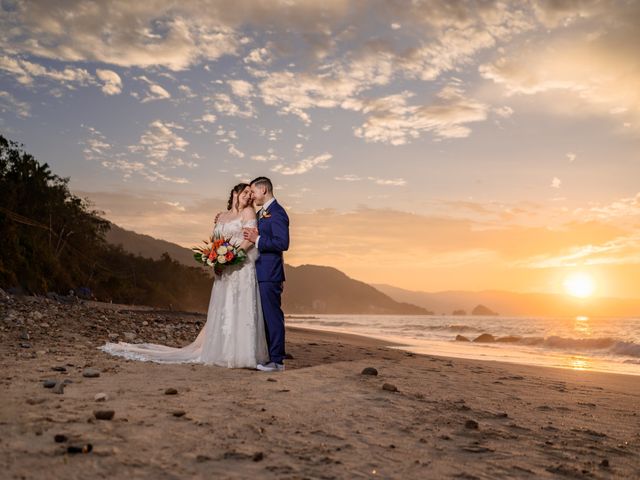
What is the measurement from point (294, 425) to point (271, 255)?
14.0 feet

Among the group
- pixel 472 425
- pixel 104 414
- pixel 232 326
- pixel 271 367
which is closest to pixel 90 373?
pixel 104 414

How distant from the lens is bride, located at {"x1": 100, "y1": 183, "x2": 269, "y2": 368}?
839 centimetres

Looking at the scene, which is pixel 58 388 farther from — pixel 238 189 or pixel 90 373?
pixel 238 189

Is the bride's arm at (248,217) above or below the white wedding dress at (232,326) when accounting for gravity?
above

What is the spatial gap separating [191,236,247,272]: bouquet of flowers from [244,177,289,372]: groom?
0.28m

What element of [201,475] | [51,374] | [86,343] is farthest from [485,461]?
[86,343]

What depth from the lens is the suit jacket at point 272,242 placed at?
27.5 ft

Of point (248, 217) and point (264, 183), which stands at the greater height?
point (264, 183)

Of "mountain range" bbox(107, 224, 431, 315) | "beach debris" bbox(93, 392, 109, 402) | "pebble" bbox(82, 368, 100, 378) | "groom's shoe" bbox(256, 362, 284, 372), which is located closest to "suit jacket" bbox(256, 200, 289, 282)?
"groom's shoe" bbox(256, 362, 284, 372)

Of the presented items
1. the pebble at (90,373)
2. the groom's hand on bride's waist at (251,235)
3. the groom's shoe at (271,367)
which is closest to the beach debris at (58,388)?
the pebble at (90,373)

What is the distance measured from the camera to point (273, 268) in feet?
28.2

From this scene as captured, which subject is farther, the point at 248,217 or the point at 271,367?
the point at 248,217

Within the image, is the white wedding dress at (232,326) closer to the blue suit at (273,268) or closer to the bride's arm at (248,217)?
the bride's arm at (248,217)

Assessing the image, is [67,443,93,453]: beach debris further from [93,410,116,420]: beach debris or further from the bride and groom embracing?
the bride and groom embracing
